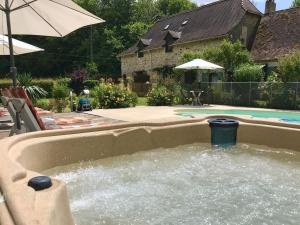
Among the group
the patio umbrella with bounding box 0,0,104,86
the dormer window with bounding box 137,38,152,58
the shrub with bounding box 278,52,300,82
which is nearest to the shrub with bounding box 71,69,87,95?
the dormer window with bounding box 137,38,152,58

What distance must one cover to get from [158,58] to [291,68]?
1536cm

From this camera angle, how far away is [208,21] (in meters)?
27.0

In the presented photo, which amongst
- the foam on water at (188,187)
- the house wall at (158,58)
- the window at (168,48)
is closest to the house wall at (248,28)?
the house wall at (158,58)

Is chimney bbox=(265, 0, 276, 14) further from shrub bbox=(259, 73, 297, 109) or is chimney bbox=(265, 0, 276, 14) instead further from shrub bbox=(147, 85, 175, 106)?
shrub bbox=(147, 85, 175, 106)

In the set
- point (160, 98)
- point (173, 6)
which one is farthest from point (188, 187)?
point (173, 6)

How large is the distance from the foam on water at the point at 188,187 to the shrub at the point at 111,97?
8.31 meters

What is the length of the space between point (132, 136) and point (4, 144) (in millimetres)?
2691

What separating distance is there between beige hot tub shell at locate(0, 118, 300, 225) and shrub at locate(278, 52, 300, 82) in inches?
362

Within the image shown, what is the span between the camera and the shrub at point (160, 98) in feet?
57.9

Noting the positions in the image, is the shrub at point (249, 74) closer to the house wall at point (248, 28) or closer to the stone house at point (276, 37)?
the stone house at point (276, 37)

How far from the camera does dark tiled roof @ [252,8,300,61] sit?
830 inches

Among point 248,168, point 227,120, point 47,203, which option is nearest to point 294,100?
point 227,120

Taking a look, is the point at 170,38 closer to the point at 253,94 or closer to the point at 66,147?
the point at 253,94

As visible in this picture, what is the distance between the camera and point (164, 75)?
2883 centimetres
